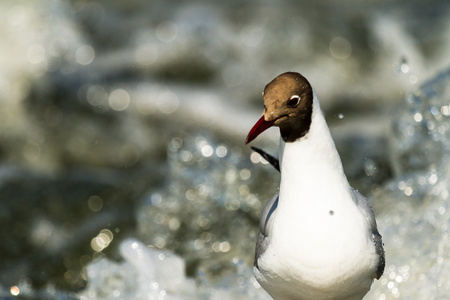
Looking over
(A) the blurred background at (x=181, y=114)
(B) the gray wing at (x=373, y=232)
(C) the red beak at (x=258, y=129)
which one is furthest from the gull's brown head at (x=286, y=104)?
(A) the blurred background at (x=181, y=114)

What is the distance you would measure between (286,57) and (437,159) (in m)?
3.07

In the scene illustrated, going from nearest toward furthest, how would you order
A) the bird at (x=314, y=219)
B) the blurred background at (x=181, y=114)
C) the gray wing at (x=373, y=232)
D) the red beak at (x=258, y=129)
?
1. the red beak at (x=258, y=129)
2. the bird at (x=314, y=219)
3. the gray wing at (x=373, y=232)
4. the blurred background at (x=181, y=114)

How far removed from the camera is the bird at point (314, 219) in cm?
307

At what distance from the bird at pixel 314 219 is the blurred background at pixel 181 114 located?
2.09 m

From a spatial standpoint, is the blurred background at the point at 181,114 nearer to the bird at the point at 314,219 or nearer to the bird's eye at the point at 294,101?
the bird at the point at 314,219

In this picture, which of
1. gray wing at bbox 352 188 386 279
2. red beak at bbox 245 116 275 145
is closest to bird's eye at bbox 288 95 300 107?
red beak at bbox 245 116 275 145

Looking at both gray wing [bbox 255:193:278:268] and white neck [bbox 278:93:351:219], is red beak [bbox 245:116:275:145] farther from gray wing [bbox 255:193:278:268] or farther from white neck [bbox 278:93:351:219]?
gray wing [bbox 255:193:278:268]

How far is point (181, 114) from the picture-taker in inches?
318

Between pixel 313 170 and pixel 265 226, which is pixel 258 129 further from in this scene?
pixel 265 226

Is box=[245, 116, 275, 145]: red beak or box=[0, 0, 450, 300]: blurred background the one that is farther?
box=[0, 0, 450, 300]: blurred background

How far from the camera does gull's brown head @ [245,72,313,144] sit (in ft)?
9.61

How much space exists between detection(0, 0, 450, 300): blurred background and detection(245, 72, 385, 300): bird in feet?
6.87

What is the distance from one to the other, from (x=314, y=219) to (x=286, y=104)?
1.75 feet

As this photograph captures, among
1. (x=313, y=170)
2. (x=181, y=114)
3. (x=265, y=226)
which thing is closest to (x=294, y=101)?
(x=313, y=170)
